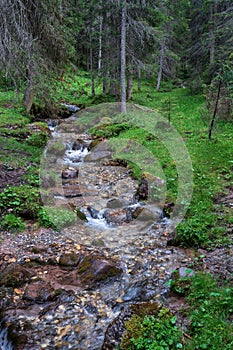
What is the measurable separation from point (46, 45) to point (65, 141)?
5246mm

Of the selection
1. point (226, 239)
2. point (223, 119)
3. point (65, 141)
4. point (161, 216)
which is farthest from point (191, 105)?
point (226, 239)

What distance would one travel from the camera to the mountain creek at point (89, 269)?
4.61 meters

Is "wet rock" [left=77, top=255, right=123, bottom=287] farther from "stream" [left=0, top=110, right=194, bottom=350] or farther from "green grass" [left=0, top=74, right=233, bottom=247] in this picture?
"green grass" [left=0, top=74, right=233, bottom=247]

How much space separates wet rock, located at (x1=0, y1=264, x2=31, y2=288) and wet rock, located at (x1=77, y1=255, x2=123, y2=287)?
3.47 ft

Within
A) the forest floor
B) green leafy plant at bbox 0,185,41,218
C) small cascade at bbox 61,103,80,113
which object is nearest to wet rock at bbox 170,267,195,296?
the forest floor

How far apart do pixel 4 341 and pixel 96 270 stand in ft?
6.63

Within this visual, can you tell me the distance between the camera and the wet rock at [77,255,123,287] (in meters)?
5.74

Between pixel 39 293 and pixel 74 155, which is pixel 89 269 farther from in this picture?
pixel 74 155

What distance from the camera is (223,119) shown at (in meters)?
15.6

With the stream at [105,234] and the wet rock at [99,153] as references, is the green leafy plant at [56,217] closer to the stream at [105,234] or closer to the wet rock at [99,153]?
the stream at [105,234]

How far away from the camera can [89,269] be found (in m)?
5.93

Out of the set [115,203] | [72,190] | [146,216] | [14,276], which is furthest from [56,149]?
[14,276]

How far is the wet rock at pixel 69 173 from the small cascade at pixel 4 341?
23.3 feet

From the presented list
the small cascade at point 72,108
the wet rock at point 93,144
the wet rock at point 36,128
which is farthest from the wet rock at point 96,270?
the small cascade at point 72,108
